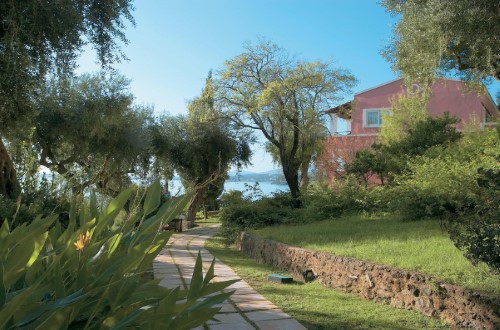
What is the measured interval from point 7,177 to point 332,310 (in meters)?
6.37

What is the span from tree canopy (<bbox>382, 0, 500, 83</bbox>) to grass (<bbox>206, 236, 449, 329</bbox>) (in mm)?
5135

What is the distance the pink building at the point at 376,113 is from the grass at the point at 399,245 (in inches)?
648

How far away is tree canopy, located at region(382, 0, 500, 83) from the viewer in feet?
24.0

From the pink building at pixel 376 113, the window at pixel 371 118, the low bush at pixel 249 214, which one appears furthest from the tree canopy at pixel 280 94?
the window at pixel 371 118

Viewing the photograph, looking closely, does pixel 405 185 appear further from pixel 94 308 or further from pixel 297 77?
pixel 94 308

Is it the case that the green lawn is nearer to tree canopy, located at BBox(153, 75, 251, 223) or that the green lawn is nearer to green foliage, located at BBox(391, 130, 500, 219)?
tree canopy, located at BBox(153, 75, 251, 223)

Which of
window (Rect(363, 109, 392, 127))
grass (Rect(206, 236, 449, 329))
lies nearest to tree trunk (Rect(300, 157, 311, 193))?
window (Rect(363, 109, 392, 127))

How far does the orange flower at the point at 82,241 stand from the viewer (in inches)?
60.8

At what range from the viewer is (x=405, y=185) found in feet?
33.4

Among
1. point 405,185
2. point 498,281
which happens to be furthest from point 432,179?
point 498,281

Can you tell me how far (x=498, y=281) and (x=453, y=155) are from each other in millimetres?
7916

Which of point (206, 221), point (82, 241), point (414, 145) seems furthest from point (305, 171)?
point (82, 241)

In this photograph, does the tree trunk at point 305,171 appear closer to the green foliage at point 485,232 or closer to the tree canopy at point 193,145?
the tree canopy at point 193,145

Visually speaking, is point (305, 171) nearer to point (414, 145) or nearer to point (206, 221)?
point (206, 221)
